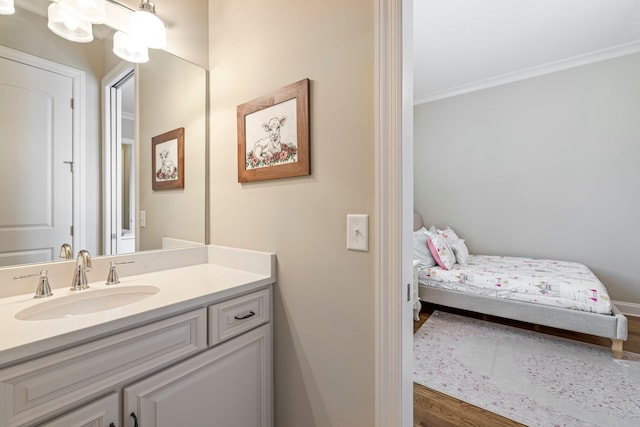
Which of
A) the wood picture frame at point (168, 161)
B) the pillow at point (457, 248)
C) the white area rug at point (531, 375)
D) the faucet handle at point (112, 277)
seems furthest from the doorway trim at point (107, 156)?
the pillow at point (457, 248)

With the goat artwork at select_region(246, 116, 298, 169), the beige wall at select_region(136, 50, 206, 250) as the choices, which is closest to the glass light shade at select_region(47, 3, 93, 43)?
the beige wall at select_region(136, 50, 206, 250)

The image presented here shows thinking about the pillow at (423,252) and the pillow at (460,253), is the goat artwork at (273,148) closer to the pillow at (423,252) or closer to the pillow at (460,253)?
the pillow at (423,252)

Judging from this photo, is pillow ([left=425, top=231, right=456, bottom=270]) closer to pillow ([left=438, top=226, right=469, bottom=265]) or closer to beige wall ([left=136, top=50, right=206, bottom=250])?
pillow ([left=438, top=226, right=469, bottom=265])

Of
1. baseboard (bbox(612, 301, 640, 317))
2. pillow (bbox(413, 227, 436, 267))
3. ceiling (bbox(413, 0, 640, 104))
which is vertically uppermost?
ceiling (bbox(413, 0, 640, 104))

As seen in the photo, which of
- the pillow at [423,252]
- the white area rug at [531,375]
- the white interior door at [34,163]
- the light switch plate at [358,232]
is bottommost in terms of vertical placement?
the white area rug at [531,375]

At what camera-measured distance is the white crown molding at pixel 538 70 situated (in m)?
2.81

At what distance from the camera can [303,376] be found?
1148 mm

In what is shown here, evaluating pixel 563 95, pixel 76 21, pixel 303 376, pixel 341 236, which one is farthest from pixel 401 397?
pixel 563 95

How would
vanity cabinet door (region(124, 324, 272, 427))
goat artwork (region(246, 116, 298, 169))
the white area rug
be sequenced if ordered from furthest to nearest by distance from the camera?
the white area rug → goat artwork (region(246, 116, 298, 169)) → vanity cabinet door (region(124, 324, 272, 427))

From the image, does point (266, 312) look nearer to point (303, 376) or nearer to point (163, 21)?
point (303, 376)

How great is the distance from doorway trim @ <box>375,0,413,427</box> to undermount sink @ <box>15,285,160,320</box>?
0.89 m

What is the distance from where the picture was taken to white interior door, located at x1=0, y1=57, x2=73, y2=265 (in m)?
0.99

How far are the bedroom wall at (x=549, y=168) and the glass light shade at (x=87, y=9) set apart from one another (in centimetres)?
391

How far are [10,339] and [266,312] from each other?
773mm
